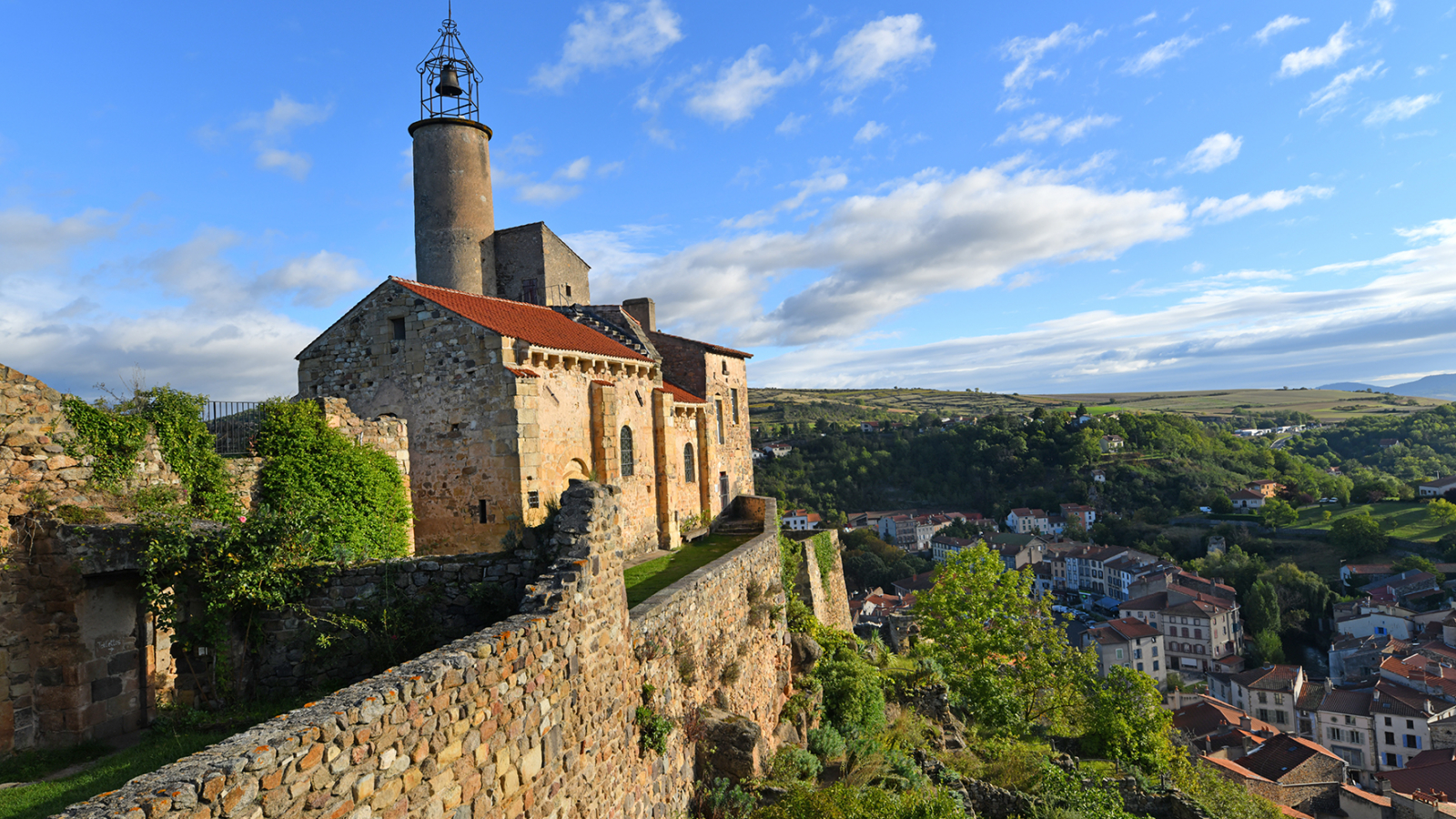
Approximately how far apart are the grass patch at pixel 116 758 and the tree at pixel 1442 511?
118 m

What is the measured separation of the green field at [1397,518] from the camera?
279ft

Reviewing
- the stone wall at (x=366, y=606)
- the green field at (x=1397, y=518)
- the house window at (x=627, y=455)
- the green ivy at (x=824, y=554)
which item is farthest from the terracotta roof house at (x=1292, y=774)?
the green field at (x=1397, y=518)

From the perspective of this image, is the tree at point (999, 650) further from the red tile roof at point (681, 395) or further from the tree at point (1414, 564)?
the tree at point (1414, 564)

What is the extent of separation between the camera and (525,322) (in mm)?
19484

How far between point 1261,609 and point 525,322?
84.2 m

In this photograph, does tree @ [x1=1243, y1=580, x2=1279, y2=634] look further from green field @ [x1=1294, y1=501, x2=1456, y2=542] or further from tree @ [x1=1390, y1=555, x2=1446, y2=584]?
green field @ [x1=1294, y1=501, x2=1456, y2=542]

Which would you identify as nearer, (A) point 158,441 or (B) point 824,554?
(A) point 158,441

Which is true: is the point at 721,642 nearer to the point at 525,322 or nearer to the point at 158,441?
the point at 158,441

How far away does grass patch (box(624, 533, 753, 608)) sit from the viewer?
15.0 metres

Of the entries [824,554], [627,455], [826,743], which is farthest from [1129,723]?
[627,455]

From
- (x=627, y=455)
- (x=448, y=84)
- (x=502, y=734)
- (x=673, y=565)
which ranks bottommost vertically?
(x=673, y=565)

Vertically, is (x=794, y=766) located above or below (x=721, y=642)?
below

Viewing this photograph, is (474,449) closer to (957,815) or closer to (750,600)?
(750,600)

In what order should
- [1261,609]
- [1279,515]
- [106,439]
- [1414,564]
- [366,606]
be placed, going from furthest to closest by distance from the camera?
[1279,515] → [1414,564] → [1261,609] → [106,439] → [366,606]
